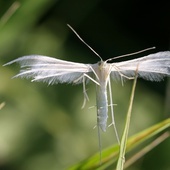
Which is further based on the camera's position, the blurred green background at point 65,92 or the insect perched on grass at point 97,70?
the blurred green background at point 65,92

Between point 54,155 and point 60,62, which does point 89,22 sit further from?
point 60,62

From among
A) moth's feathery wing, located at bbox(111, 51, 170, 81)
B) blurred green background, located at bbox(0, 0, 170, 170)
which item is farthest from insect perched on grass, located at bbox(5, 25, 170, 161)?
blurred green background, located at bbox(0, 0, 170, 170)

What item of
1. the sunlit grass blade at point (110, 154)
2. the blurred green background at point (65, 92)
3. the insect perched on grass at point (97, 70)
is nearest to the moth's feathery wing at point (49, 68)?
the insect perched on grass at point (97, 70)

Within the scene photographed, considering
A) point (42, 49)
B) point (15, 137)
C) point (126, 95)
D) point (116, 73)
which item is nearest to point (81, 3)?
point (42, 49)

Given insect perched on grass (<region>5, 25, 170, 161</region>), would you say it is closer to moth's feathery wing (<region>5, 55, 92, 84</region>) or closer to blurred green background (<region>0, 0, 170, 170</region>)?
moth's feathery wing (<region>5, 55, 92, 84</region>)

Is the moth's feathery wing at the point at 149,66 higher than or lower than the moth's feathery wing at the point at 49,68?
lower

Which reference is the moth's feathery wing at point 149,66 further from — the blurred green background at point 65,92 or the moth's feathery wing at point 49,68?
the blurred green background at point 65,92
